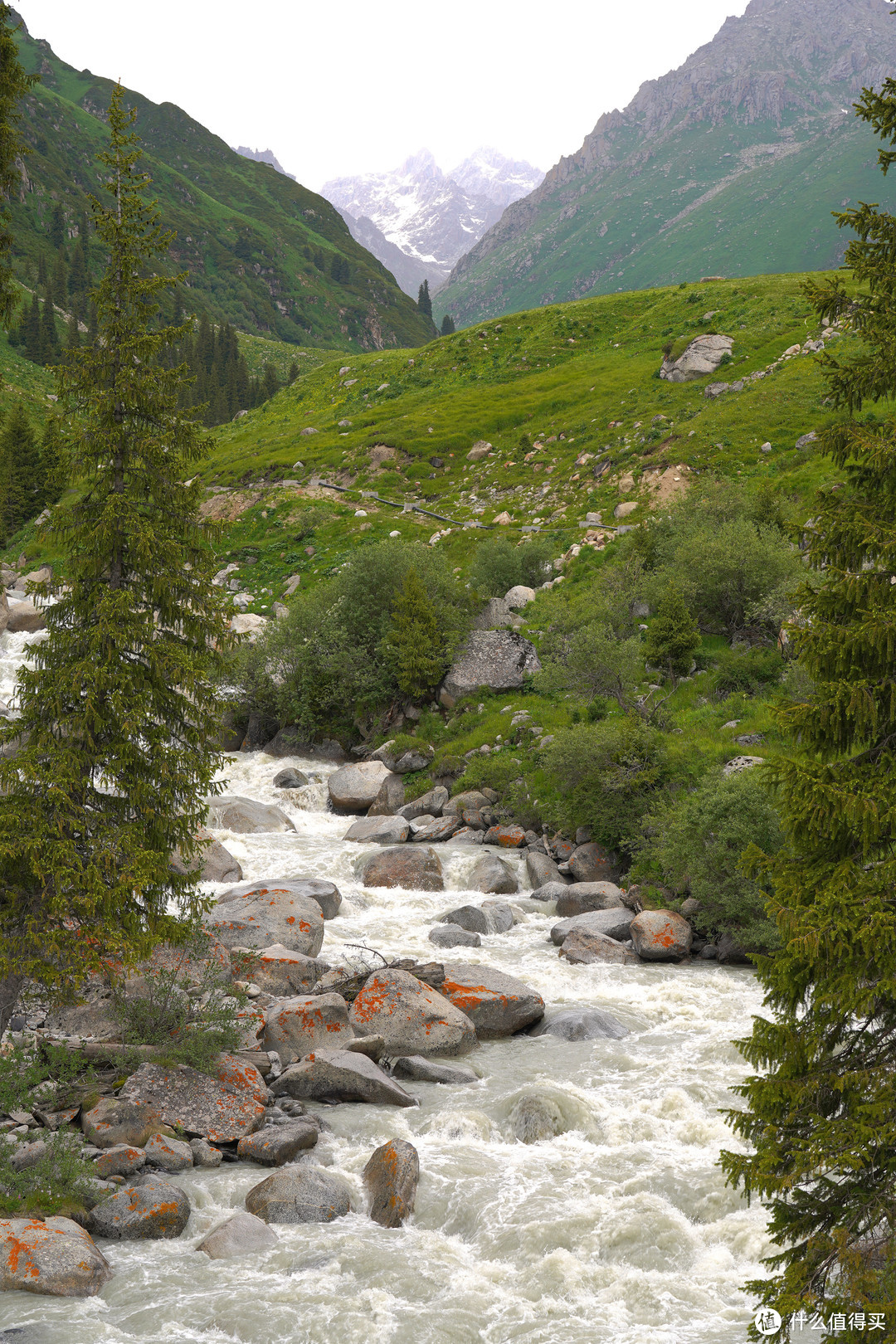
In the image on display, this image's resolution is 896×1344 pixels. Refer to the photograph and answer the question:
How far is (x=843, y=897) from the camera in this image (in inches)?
311

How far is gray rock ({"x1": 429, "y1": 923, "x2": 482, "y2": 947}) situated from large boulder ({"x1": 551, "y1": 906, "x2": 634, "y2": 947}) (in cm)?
242

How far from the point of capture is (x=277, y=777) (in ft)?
138

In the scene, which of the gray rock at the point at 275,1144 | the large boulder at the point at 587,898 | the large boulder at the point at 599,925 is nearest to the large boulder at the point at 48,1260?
the gray rock at the point at 275,1144

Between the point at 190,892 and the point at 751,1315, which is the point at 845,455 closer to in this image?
the point at 751,1315

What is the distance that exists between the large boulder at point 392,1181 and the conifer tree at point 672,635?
85.0ft

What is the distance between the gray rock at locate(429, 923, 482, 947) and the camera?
2480 cm

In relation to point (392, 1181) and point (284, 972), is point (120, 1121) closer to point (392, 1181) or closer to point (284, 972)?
point (392, 1181)

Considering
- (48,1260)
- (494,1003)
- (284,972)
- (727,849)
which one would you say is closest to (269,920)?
(284,972)

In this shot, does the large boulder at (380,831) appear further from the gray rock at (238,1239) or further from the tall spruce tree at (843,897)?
the tall spruce tree at (843,897)

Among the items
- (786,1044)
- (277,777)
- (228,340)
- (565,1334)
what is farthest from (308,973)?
(228,340)

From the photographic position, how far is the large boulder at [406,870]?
3000 centimetres

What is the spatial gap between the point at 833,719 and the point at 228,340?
181 m

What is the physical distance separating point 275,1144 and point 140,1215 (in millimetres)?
2572

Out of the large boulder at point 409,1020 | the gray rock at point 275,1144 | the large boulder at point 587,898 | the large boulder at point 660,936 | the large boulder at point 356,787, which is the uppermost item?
the large boulder at point 356,787
